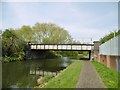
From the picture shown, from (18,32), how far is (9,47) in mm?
20212

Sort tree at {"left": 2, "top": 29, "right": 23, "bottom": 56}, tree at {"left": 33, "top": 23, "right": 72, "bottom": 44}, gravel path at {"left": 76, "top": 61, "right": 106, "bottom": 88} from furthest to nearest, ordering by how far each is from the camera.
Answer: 1. tree at {"left": 33, "top": 23, "right": 72, "bottom": 44}
2. tree at {"left": 2, "top": 29, "right": 23, "bottom": 56}
3. gravel path at {"left": 76, "top": 61, "right": 106, "bottom": 88}

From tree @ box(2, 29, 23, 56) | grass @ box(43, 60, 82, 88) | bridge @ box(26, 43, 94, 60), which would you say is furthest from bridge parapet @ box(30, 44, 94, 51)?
grass @ box(43, 60, 82, 88)

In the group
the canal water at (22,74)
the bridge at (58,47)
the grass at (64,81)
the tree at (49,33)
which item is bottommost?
the canal water at (22,74)

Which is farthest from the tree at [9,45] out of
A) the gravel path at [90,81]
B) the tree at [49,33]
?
the gravel path at [90,81]

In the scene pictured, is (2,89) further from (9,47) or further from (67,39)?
(67,39)

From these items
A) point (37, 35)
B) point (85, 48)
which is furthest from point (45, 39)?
point (85, 48)

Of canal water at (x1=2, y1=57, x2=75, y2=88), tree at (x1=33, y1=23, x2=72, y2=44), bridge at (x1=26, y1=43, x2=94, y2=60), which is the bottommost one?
canal water at (x1=2, y1=57, x2=75, y2=88)

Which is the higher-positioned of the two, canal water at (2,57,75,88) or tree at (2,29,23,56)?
tree at (2,29,23,56)

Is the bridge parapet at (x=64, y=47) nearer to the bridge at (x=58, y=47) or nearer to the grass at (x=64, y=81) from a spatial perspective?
the bridge at (x=58, y=47)

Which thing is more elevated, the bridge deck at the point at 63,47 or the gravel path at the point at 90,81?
the bridge deck at the point at 63,47

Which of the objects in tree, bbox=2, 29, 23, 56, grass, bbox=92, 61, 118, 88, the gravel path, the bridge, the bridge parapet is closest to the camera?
the gravel path

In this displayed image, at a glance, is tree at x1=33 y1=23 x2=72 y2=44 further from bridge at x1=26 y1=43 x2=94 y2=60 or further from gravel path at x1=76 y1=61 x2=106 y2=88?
gravel path at x1=76 y1=61 x2=106 y2=88

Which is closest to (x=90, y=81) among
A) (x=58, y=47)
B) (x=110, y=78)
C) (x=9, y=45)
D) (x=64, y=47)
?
(x=110, y=78)

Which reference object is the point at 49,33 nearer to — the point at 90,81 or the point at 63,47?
the point at 63,47
